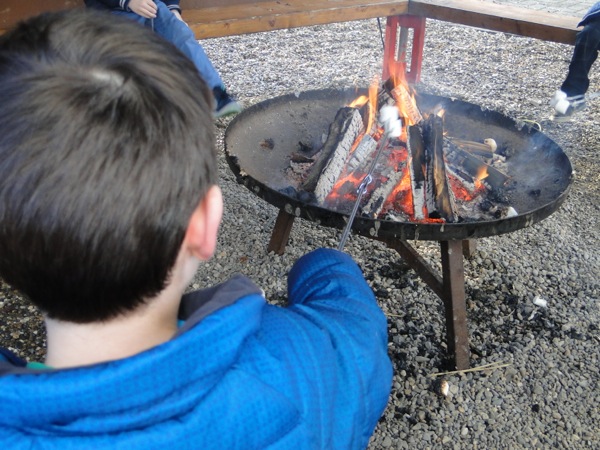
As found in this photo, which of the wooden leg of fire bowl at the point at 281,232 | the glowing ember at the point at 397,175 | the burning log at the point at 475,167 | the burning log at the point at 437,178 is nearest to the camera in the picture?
the burning log at the point at 437,178

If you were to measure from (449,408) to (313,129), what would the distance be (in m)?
1.60

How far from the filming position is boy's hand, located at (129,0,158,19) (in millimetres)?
3626

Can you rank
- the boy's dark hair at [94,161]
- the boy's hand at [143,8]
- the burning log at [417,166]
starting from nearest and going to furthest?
the boy's dark hair at [94,161], the burning log at [417,166], the boy's hand at [143,8]

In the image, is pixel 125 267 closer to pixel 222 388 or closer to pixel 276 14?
pixel 222 388

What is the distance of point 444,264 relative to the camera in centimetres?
235

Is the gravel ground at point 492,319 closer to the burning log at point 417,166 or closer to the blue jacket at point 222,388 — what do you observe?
the burning log at point 417,166

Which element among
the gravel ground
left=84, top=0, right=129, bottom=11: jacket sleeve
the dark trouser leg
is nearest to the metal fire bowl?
the gravel ground

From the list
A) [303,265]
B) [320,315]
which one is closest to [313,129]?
[303,265]

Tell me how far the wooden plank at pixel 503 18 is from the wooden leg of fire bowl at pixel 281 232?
248 cm

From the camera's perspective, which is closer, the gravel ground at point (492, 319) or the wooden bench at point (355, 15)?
the gravel ground at point (492, 319)

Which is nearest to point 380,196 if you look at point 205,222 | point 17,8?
point 205,222

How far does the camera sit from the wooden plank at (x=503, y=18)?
13.7 feet

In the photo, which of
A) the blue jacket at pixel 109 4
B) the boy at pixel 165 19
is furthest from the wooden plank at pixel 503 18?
the blue jacket at pixel 109 4

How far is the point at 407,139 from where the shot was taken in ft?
8.97
